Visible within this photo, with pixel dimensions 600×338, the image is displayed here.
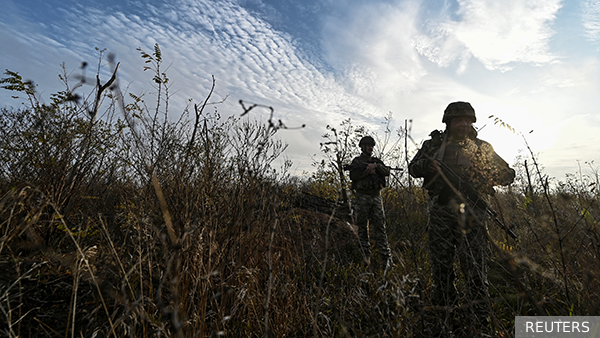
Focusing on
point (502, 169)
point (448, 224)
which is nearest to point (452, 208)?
point (448, 224)

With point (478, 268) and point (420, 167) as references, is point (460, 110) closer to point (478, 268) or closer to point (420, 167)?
point (420, 167)

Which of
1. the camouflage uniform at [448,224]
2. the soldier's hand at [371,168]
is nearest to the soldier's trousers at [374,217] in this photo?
the soldier's hand at [371,168]

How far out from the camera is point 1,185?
2760 mm

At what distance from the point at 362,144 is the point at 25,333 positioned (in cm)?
424

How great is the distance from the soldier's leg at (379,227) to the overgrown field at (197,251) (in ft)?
1.84

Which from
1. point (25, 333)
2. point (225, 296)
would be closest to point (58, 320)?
point (25, 333)

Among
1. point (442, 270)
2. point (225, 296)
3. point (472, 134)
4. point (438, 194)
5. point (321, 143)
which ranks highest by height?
point (321, 143)

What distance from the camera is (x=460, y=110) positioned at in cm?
268

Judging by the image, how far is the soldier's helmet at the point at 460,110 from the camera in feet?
8.74

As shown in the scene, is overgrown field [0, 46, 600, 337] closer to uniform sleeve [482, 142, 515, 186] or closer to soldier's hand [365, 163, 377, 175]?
uniform sleeve [482, 142, 515, 186]

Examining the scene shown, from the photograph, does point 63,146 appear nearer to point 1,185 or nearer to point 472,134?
point 1,185

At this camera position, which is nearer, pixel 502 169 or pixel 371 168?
pixel 502 169

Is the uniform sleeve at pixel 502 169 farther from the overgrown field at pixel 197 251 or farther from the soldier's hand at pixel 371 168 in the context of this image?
the soldier's hand at pixel 371 168

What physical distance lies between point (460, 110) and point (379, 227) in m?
2.08
